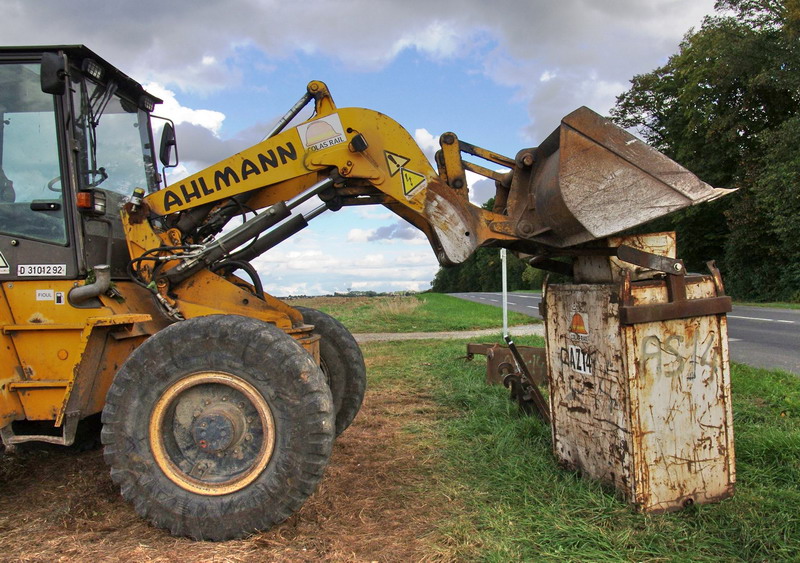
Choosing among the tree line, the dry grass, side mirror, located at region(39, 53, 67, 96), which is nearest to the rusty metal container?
the dry grass

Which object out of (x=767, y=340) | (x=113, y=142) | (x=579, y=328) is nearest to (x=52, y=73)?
(x=113, y=142)

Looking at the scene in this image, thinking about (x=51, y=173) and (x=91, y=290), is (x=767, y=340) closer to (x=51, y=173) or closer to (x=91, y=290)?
(x=91, y=290)

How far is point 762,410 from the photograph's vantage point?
5375 millimetres

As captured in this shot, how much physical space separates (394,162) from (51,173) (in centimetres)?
227

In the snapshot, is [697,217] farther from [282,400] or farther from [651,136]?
[282,400]

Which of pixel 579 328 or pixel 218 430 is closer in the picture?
pixel 218 430

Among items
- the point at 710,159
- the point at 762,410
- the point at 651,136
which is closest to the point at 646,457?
the point at 762,410

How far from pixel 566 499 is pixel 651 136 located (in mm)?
35378

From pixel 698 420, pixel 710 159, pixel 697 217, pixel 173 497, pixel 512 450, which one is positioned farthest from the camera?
pixel 697 217

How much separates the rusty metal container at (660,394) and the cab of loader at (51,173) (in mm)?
3304

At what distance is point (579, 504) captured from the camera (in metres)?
3.59

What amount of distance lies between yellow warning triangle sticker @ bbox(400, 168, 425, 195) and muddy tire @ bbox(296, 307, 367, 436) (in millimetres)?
1613

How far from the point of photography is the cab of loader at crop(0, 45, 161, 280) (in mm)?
4012

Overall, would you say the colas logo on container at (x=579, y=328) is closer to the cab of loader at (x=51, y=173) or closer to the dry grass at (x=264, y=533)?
the dry grass at (x=264, y=533)
